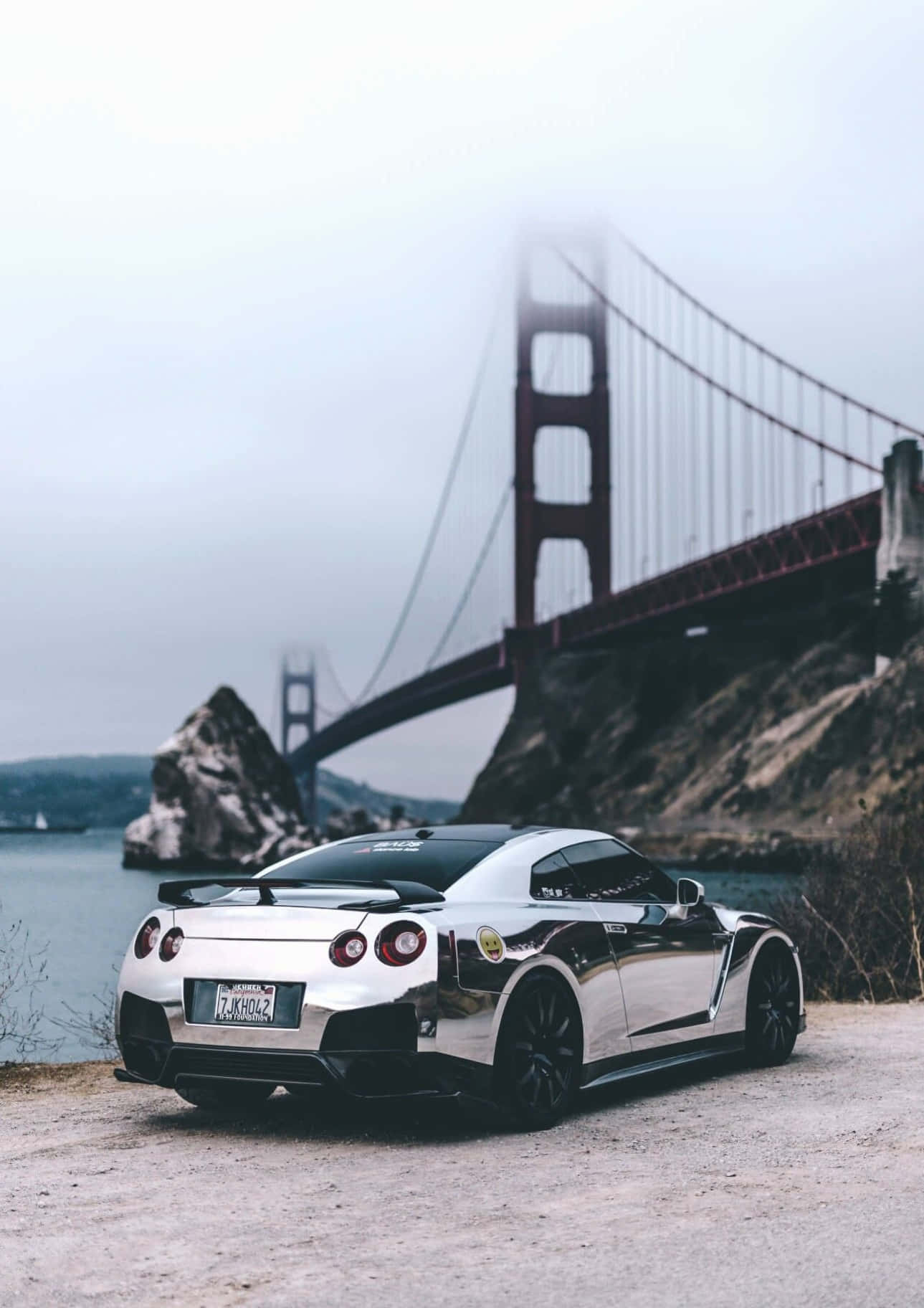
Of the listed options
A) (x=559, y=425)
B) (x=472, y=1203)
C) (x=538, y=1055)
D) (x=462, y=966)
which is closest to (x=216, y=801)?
(x=559, y=425)

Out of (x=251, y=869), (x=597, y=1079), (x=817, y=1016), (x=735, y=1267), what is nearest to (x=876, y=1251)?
(x=735, y=1267)

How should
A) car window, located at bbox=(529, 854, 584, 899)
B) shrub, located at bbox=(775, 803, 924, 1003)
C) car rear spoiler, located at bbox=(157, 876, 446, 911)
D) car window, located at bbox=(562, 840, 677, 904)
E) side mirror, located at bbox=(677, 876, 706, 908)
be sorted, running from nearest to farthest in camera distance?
car rear spoiler, located at bbox=(157, 876, 446, 911) → car window, located at bbox=(529, 854, 584, 899) → car window, located at bbox=(562, 840, 677, 904) → side mirror, located at bbox=(677, 876, 706, 908) → shrub, located at bbox=(775, 803, 924, 1003)

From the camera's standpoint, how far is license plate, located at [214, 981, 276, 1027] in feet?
20.4

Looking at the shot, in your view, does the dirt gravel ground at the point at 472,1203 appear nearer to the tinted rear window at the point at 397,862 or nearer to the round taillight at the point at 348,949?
the round taillight at the point at 348,949

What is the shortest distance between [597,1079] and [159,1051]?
71.4 inches

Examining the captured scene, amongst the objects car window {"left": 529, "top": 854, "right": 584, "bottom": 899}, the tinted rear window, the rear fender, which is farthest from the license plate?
the rear fender

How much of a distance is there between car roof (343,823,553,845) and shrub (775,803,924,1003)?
6.70m

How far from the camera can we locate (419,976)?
6176 millimetres

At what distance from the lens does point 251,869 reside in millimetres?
83625

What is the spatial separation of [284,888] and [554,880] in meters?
1.18

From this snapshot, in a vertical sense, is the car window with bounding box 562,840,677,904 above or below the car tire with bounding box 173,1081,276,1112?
above

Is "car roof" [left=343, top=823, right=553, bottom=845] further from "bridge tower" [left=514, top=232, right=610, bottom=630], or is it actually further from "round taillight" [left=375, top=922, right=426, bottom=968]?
"bridge tower" [left=514, top=232, right=610, bottom=630]

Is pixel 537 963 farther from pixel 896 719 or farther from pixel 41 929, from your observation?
pixel 896 719

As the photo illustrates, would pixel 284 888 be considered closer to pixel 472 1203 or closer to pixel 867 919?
pixel 472 1203
